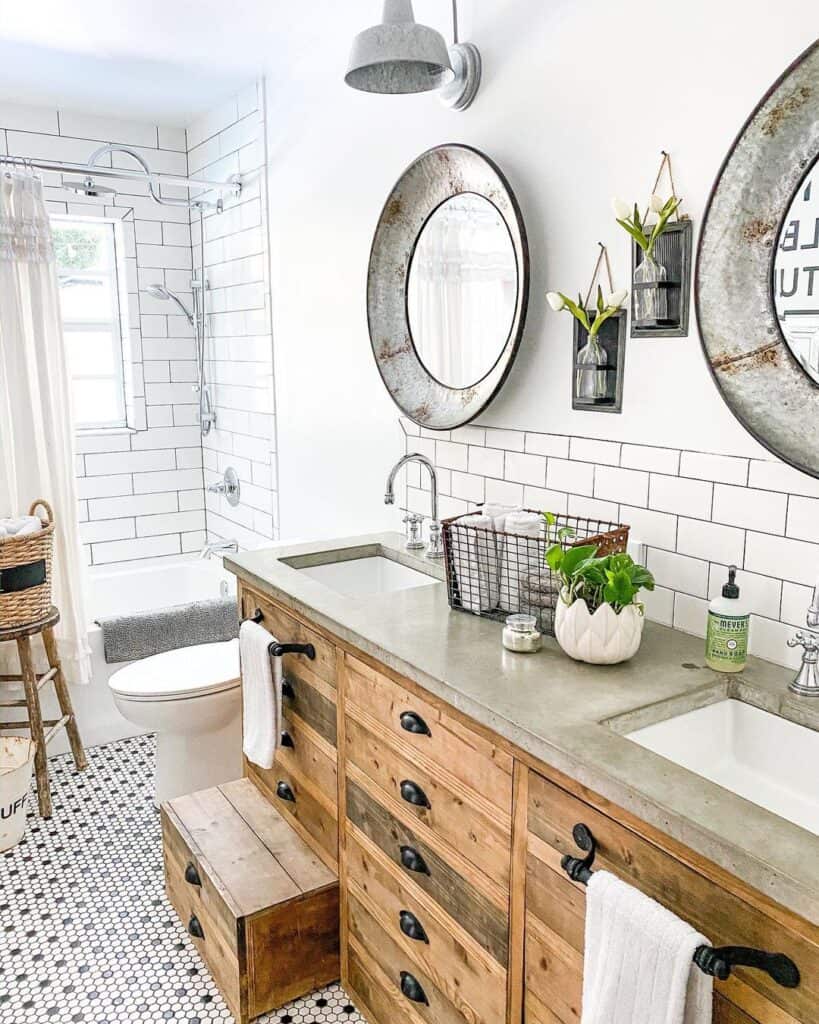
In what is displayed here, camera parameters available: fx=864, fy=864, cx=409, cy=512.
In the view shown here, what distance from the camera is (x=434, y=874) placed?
5.44ft

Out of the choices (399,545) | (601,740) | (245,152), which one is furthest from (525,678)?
(245,152)

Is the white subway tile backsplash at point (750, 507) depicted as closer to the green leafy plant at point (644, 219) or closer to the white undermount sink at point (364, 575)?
the green leafy plant at point (644, 219)

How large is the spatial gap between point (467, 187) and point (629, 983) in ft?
6.21

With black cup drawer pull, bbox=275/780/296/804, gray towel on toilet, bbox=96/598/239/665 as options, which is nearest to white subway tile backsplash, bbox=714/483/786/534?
black cup drawer pull, bbox=275/780/296/804

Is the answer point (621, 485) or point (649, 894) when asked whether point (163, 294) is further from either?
point (649, 894)

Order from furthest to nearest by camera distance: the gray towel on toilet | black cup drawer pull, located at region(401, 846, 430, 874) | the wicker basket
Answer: the gray towel on toilet < the wicker basket < black cup drawer pull, located at region(401, 846, 430, 874)

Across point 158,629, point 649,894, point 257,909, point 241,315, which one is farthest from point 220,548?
point 649,894

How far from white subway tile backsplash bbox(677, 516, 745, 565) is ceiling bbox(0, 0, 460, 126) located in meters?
1.49

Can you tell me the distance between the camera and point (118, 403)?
4477 millimetres

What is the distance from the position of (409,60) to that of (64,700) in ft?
7.91

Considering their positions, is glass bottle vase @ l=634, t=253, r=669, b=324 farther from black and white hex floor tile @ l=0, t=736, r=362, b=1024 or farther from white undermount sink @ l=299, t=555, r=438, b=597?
black and white hex floor tile @ l=0, t=736, r=362, b=1024

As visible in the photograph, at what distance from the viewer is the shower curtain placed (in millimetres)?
3107

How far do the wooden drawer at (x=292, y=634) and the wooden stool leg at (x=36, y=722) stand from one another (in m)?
0.94

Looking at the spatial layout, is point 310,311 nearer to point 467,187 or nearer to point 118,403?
point 467,187
